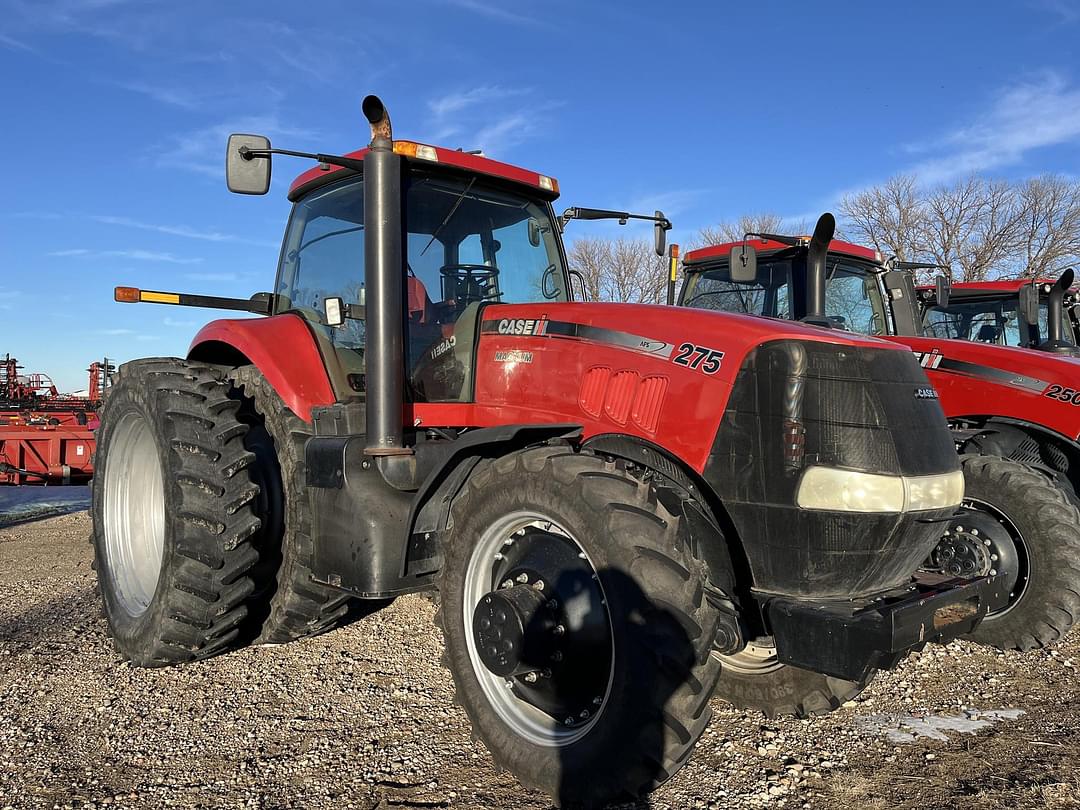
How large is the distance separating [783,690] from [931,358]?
3.09m

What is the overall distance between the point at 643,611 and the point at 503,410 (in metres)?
1.30

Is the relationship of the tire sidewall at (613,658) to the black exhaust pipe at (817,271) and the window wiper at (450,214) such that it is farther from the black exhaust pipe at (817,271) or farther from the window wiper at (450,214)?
the black exhaust pipe at (817,271)

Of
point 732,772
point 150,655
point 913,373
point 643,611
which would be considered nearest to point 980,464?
point 913,373

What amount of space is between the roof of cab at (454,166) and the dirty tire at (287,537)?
1.06 meters

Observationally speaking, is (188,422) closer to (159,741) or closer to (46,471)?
(159,741)

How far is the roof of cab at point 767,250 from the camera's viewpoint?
618 centimetres

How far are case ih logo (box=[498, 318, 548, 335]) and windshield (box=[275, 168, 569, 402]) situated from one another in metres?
0.20

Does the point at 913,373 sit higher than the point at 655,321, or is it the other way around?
the point at 655,321

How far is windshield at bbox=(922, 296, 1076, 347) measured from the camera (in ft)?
26.7

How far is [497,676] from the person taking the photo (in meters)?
3.00

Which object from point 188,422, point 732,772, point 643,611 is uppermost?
point 188,422

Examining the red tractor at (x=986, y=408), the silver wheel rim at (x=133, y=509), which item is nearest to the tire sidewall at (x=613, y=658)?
the red tractor at (x=986, y=408)

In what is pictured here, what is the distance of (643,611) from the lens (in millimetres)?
2521

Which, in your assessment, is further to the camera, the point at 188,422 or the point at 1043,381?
the point at 1043,381
